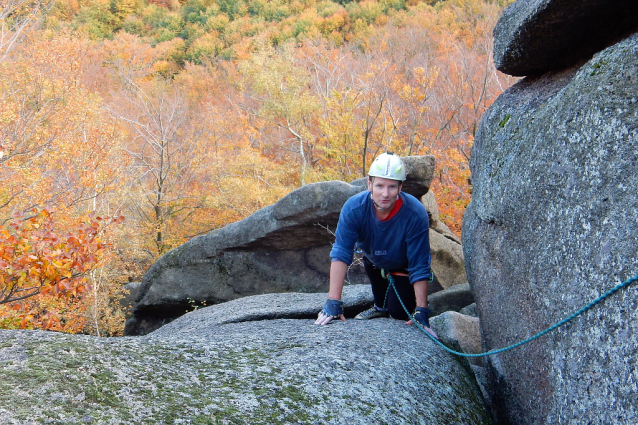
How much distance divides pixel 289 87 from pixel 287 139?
10.5 ft

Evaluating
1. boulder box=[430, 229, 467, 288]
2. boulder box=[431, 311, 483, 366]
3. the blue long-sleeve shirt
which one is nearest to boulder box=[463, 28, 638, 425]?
the blue long-sleeve shirt

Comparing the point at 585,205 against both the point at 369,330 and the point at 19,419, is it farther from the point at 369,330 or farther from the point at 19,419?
the point at 19,419

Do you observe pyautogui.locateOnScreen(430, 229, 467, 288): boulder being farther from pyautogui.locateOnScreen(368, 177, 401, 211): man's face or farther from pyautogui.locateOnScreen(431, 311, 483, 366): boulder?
pyautogui.locateOnScreen(368, 177, 401, 211): man's face

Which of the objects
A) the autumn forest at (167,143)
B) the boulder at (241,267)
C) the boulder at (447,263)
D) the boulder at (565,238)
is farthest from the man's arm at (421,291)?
the boulder at (241,267)

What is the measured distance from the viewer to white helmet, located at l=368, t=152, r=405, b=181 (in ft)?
14.7

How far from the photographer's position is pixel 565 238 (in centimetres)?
291

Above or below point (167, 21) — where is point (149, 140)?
below

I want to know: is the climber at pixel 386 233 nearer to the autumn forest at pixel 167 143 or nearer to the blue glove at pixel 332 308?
the blue glove at pixel 332 308

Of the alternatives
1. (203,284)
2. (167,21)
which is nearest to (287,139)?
(203,284)

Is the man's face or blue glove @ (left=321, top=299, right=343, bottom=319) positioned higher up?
the man's face

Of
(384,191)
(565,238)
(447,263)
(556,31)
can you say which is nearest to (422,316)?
(384,191)

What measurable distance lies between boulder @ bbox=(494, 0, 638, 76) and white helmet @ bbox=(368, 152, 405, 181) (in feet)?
3.89

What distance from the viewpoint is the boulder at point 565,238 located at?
96.9 inches

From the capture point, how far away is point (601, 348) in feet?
8.28
